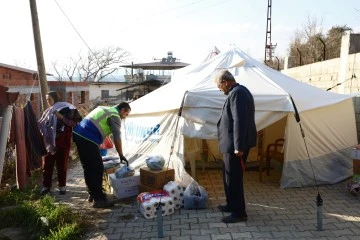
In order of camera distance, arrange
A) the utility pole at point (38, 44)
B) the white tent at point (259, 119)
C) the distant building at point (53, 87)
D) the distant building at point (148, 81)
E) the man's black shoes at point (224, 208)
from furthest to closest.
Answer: the distant building at point (148, 81) → the distant building at point (53, 87) → the utility pole at point (38, 44) → the white tent at point (259, 119) → the man's black shoes at point (224, 208)

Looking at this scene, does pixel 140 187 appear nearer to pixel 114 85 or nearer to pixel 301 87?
pixel 301 87

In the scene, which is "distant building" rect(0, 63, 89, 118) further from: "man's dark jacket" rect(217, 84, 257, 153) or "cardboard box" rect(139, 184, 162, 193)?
"man's dark jacket" rect(217, 84, 257, 153)

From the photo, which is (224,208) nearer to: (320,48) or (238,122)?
(238,122)

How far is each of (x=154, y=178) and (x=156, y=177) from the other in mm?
52

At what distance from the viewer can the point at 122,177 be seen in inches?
213

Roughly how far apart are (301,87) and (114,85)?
27489mm

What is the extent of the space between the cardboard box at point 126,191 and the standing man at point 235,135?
163cm

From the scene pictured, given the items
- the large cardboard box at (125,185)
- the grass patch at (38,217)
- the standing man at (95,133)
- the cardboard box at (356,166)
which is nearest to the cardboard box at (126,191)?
the large cardboard box at (125,185)

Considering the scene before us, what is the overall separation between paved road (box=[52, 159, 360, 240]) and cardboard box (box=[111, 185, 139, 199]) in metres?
0.11

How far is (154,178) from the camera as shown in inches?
204

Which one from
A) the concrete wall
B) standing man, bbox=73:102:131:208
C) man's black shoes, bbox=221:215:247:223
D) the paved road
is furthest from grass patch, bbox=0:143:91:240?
the concrete wall

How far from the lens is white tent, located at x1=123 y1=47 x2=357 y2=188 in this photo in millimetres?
5570

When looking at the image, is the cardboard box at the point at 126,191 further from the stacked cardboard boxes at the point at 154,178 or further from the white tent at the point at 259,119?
the white tent at the point at 259,119

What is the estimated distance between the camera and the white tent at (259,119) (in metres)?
5.57
